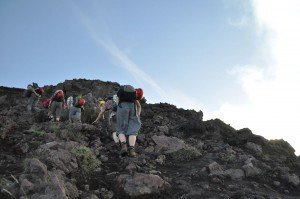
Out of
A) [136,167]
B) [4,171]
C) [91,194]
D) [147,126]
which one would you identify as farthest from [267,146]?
[4,171]

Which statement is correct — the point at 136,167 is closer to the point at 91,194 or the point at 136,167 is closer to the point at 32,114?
the point at 91,194

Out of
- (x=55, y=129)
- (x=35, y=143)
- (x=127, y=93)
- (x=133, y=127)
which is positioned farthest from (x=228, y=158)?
(x=35, y=143)

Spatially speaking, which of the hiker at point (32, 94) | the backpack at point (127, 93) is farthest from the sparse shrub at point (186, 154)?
the hiker at point (32, 94)

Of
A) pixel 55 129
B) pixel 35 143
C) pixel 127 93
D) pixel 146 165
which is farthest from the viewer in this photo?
pixel 55 129

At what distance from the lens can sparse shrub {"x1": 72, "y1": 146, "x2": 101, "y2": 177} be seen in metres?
9.02

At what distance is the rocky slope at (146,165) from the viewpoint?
7.80m

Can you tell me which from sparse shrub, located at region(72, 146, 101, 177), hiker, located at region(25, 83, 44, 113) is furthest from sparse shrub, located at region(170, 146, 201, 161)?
hiker, located at region(25, 83, 44, 113)

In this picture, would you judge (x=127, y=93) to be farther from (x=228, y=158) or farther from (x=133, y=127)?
(x=228, y=158)

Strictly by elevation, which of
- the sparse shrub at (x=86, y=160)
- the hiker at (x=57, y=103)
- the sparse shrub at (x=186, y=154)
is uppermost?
the hiker at (x=57, y=103)

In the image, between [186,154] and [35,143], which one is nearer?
[35,143]

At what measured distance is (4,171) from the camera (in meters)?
8.07

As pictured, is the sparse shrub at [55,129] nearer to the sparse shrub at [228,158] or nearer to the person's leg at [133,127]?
the person's leg at [133,127]

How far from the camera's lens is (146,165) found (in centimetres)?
984

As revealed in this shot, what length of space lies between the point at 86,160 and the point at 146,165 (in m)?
1.48
